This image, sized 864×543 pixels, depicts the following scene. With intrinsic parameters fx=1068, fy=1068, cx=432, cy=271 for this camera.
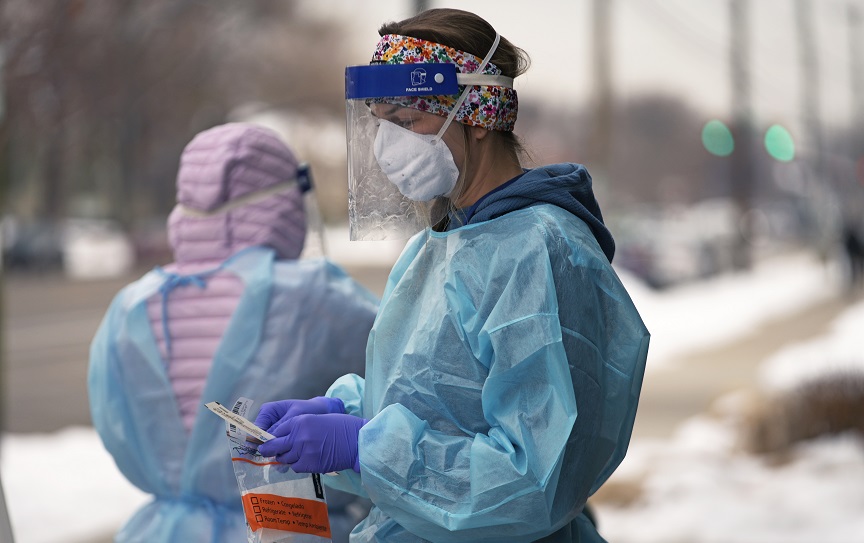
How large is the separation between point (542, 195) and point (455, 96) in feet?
0.80

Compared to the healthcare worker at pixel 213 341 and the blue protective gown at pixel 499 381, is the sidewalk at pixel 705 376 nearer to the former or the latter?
the healthcare worker at pixel 213 341

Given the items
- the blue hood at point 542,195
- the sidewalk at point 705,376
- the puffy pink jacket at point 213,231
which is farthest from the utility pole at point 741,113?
the blue hood at point 542,195

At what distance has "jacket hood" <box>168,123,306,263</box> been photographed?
2.97 metres

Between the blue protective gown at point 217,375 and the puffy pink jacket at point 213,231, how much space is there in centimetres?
5

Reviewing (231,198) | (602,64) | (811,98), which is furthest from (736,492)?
(811,98)

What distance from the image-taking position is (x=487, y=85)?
77.7 inches

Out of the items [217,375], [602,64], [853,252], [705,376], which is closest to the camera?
[217,375]

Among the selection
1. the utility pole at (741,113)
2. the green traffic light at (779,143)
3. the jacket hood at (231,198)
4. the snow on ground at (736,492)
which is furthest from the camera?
the utility pole at (741,113)

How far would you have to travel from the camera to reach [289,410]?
2.10 meters

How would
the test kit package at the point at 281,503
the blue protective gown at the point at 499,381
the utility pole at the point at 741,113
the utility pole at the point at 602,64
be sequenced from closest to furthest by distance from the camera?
the blue protective gown at the point at 499,381 → the test kit package at the point at 281,503 → the utility pole at the point at 602,64 → the utility pole at the point at 741,113

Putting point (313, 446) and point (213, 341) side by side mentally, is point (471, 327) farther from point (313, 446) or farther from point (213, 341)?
point (213, 341)

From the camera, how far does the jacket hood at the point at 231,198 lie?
2.97 meters

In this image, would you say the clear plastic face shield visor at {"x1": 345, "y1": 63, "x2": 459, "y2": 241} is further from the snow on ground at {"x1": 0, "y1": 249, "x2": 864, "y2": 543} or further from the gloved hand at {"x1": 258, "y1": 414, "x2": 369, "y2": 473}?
the snow on ground at {"x1": 0, "y1": 249, "x2": 864, "y2": 543}

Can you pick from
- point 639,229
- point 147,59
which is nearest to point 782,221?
point 639,229
